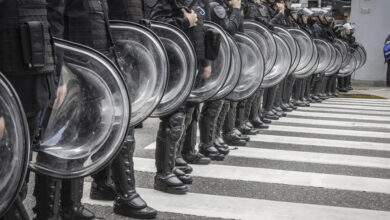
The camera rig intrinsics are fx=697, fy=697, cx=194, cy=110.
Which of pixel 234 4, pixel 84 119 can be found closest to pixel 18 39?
pixel 84 119

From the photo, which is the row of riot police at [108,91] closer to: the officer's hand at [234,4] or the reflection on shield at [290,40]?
the officer's hand at [234,4]

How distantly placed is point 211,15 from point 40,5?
12.9 feet

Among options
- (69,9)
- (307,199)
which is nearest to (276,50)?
(307,199)

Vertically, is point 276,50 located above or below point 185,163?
above

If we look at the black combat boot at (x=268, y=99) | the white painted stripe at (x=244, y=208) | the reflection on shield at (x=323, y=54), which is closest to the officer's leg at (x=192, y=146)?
the white painted stripe at (x=244, y=208)

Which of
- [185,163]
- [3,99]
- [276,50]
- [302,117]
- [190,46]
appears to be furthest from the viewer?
[302,117]

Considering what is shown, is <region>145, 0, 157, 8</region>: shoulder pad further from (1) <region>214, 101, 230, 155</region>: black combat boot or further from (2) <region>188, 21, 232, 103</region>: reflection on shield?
(1) <region>214, 101, 230, 155</region>: black combat boot

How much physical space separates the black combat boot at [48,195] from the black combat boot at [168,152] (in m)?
1.60

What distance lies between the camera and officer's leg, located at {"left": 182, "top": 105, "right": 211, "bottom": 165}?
6.00 m

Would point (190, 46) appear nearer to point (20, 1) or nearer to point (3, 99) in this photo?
point (20, 1)

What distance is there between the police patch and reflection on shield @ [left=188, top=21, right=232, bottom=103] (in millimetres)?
523

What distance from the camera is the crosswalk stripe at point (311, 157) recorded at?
6.86m

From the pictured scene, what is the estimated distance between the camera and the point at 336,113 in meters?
11.9

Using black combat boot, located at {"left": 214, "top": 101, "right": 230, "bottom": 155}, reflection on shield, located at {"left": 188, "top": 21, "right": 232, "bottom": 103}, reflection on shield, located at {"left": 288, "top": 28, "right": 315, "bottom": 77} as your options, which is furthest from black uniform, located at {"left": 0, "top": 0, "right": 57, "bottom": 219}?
reflection on shield, located at {"left": 288, "top": 28, "right": 315, "bottom": 77}
